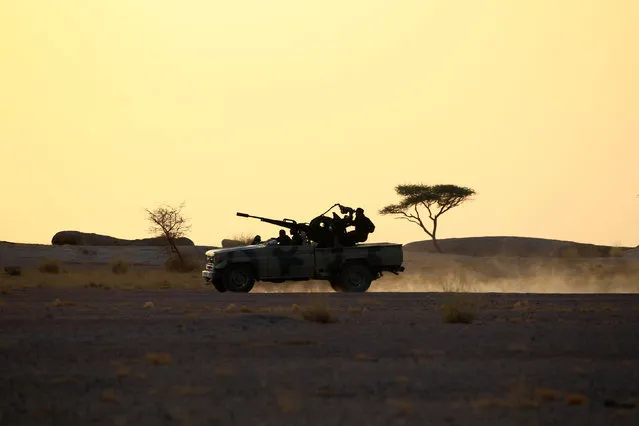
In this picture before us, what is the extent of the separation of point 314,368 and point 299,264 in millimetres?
20922

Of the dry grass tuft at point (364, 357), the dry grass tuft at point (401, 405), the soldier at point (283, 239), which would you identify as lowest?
the dry grass tuft at point (401, 405)

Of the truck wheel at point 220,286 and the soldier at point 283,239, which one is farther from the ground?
the soldier at point 283,239

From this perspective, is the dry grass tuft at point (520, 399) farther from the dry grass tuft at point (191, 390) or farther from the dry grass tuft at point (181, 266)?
the dry grass tuft at point (181, 266)

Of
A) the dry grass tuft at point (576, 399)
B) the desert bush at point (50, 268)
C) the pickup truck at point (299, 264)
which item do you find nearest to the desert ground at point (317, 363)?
the dry grass tuft at point (576, 399)

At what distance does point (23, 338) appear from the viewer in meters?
17.2

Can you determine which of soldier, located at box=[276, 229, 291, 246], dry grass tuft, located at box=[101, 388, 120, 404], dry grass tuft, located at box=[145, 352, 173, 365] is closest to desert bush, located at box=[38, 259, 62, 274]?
soldier, located at box=[276, 229, 291, 246]

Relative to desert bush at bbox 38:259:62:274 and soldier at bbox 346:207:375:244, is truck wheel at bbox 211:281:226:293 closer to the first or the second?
soldier at bbox 346:207:375:244

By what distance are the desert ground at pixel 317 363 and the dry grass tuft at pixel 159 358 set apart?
3 centimetres

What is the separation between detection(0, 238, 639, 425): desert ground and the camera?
10.3m

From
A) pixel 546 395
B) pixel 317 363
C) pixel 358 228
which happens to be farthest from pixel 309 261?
pixel 546 395

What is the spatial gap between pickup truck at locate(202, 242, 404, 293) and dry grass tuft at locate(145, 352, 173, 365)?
19528 millimetres

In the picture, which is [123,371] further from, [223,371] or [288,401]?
[288,401]

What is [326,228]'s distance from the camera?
116 feet

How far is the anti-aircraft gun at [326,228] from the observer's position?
1384 inches
